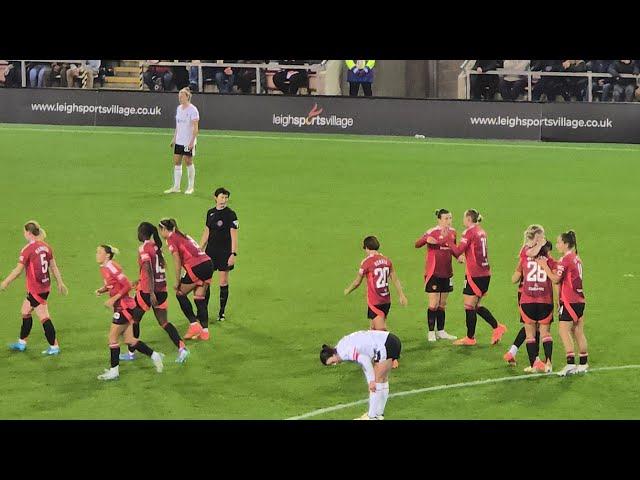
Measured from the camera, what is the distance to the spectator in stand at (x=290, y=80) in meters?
43.8

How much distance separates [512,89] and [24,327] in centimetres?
2666

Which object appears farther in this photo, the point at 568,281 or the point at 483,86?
the point at 483,86

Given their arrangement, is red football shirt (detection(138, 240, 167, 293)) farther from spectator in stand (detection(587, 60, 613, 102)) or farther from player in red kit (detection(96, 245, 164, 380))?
spectator in stand (detection(587, 60, 613, 102))

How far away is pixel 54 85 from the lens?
150ft

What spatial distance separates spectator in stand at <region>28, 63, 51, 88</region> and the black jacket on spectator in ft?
66.6

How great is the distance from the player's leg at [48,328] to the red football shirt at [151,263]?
5.75 ft

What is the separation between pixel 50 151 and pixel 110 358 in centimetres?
1888

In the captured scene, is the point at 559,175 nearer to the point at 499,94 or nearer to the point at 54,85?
the point at 499,94

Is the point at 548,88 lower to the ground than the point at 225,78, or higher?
lower

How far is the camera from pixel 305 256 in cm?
2747

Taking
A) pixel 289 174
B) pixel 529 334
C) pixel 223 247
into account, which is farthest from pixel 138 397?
pixel 289 174

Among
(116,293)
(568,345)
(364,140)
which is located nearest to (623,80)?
(364,140)

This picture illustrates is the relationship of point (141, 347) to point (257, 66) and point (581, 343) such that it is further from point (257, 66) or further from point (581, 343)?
point (257, 66)

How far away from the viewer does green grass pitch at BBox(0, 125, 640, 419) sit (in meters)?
18.8
